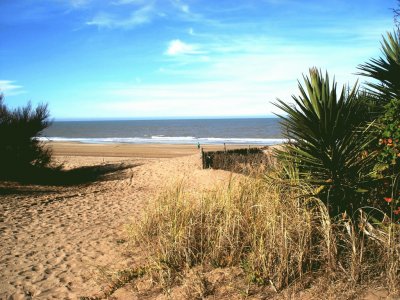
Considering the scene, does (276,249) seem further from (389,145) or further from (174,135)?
(174,135)

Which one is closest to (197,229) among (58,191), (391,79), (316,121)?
(316,121)

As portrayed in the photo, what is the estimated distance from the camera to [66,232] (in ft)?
21.0

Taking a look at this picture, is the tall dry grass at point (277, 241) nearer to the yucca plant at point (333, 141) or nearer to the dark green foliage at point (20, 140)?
the yucca plant at point (333, 141)

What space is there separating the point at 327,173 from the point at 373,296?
1306 mm

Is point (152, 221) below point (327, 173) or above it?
below

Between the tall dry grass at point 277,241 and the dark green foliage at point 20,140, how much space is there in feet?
28.5

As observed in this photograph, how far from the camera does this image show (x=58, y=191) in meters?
10.6

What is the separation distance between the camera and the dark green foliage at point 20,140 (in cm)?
1160

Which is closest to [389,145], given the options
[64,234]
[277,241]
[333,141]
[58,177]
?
[333,141]

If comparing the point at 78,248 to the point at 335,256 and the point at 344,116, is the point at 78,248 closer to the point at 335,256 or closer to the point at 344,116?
the point at 335,256

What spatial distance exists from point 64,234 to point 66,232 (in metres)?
0.13

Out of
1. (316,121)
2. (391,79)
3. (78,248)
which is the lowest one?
(78,248)

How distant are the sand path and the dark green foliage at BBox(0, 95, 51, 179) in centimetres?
139

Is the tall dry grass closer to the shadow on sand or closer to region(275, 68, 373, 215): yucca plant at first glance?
region(275, 68, 373, 215): yucca plant
